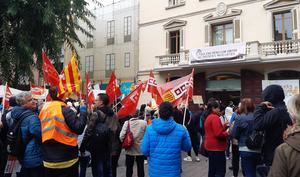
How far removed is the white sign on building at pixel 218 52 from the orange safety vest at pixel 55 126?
15.7 meters

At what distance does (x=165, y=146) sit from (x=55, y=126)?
1.50 meters

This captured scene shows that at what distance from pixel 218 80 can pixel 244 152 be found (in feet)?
51.9

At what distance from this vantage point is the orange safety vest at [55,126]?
4.21 m

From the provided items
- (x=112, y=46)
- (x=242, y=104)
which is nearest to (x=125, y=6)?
(x=112, y=46)

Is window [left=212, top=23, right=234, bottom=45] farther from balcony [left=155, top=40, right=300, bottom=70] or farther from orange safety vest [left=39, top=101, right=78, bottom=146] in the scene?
orange safety vest [left=39, top=101, right=78, bottom=146]

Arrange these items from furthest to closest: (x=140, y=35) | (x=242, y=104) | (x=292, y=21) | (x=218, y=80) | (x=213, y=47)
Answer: (x=140, y=35)
(x=218, y=80)
(x=213, y=47)
(x=292, y=21)
(x=242, y=104)

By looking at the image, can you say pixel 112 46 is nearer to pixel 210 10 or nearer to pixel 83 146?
pixel 210 10

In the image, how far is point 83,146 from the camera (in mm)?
5586

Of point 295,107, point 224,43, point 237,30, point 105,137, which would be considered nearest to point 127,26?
point 224,43

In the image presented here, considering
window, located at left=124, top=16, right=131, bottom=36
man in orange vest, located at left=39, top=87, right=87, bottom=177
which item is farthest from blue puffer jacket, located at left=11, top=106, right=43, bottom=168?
window, located at left=124, top=16, right=131, bottom=36

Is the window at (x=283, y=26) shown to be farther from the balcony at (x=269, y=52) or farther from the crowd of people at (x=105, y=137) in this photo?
the crowd of people at (x=105, y=137)

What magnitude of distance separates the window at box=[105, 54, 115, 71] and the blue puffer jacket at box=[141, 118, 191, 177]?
77.4 ft

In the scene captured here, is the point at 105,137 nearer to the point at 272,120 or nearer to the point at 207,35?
the point at 272,120

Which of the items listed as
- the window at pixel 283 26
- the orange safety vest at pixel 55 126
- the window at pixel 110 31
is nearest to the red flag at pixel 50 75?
the orange safety vest at pixel 55 126
